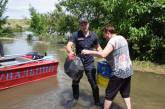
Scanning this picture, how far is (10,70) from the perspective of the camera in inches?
430

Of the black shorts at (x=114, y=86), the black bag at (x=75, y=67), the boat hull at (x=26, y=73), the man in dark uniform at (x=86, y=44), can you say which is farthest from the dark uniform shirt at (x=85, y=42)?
the boat hull at (x=26, y=73)

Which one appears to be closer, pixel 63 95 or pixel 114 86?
pixel 114 86

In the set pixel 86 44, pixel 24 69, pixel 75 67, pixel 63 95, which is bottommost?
pixel 63 95

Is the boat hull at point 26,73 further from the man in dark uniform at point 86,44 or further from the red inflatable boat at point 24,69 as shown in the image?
the man in dark uniform at point 86,44

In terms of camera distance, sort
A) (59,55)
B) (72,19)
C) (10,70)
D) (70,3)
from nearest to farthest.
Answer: (10,70), (59,55), (70,3), (72,19)

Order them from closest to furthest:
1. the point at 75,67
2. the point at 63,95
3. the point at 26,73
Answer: the point at 75,67, the point at 63,95, the point at 26,73

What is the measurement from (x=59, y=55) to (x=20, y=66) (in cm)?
921

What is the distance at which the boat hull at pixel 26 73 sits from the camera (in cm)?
1091

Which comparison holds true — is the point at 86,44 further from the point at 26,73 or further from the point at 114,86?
the point at 26,73

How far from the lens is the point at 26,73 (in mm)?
11828

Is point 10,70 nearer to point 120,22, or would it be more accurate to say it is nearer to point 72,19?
point 120,22

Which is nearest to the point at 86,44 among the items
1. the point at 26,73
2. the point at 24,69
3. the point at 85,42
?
the point at 85,42

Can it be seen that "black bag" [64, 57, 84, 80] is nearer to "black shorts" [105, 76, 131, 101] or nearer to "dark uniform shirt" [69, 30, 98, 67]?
"dark uniform shirt" [69, 30, 98, 67]

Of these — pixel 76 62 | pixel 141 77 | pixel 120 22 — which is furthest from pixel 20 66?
pixel 120 22
